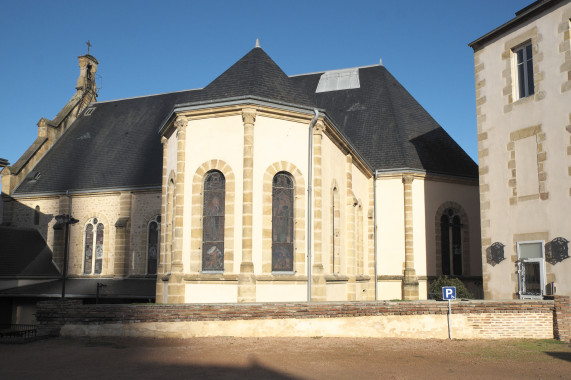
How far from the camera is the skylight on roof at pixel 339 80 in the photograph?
31.5 metres

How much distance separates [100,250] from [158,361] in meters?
18.6

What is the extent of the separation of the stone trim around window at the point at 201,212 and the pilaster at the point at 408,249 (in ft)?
35.0

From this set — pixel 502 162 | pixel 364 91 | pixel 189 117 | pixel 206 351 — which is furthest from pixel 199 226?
pixel 364 91

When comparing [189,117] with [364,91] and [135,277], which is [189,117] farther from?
[364,91]

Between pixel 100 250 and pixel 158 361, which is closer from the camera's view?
pixel 158 361

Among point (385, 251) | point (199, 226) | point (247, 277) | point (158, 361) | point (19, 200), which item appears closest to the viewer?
point (158, 361)

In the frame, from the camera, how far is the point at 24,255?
92.1 ft

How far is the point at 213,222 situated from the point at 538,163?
9.90 metres

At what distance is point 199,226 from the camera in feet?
56.5

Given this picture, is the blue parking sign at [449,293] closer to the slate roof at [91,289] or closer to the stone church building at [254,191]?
the stone church building at [254,191]

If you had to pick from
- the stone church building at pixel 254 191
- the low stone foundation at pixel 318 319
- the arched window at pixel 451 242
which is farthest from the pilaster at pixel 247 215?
the arched window at pixel 451 242

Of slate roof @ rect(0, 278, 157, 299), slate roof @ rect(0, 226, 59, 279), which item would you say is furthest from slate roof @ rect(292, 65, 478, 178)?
slate roof @ rect(0, 226, 59, 279)

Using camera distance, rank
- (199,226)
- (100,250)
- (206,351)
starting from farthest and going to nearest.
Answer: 1. (100,250)
2. (199,226)
3. (206,351)

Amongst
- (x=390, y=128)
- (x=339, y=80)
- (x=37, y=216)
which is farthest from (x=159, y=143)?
(x=390, y=128)
